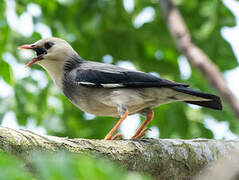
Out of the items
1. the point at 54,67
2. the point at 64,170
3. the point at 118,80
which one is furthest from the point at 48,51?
the point at 64,170

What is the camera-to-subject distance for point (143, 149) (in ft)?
13.3

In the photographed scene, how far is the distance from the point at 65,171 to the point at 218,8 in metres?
5.91

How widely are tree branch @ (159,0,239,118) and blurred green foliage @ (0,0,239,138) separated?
3.09m

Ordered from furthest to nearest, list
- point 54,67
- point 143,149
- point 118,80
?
point 54,67 < point 118,80 < point 143,149

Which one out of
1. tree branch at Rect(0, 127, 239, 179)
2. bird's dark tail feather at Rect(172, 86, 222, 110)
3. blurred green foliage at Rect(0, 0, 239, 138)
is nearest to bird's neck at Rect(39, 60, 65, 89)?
blurred green foliage at Rect(0, 0, 239, 138)

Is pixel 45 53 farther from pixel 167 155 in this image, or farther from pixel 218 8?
pixel 218 8

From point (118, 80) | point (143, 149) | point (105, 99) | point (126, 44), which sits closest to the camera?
point (143, 149)

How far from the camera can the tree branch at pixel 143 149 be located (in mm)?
3203

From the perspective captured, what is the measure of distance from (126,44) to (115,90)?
2.05 meters

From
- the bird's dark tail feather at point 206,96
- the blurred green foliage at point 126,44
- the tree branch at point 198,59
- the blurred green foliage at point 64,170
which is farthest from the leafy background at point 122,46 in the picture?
the blurred green foliage at point 64,170

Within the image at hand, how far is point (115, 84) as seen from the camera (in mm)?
5184

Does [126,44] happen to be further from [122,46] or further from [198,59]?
[198,59]

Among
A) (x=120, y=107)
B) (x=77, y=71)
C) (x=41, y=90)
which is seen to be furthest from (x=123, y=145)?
(x=41, y=90)

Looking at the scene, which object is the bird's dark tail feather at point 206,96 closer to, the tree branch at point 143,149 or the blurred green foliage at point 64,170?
the tree branch at point 143,149
